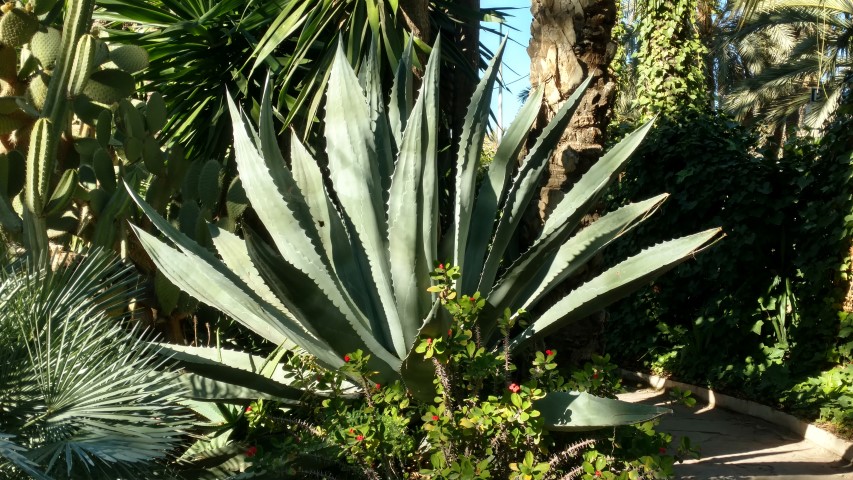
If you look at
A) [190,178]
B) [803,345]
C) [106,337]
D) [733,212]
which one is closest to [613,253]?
[733,212]

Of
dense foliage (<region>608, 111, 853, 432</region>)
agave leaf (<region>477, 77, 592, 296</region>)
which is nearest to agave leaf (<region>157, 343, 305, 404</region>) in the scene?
Answer: agave leaf (<region>477, 77, 592, 296</region>)

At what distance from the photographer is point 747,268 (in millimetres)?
7680

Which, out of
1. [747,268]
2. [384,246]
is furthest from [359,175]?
[747,268]

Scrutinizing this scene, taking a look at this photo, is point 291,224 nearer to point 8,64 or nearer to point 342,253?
point 342,253

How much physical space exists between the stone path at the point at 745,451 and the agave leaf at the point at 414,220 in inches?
70.9

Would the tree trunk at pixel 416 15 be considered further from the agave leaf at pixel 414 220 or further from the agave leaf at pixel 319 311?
the agave leaf at pixel 319 311

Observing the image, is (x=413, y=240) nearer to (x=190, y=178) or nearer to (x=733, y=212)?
(x=190, y=178)

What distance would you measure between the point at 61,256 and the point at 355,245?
4.82 feet

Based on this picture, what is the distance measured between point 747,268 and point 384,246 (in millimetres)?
5111

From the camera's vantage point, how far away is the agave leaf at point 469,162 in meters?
3.53

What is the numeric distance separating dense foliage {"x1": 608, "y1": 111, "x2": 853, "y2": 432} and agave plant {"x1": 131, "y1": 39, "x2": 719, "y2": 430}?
318cm

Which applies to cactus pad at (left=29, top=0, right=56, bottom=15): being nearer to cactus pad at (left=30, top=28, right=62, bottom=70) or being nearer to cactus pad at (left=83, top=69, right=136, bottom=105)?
cactus pad at (left=30, top=28, right=62, bottom=70)

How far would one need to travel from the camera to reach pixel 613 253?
30.4 feet

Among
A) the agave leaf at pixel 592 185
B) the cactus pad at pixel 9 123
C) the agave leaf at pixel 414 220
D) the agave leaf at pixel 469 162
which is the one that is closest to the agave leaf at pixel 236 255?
the agave leaf at pixel 414 220
